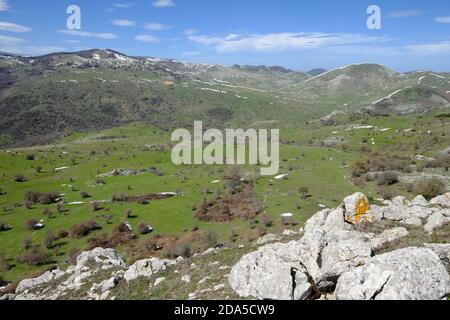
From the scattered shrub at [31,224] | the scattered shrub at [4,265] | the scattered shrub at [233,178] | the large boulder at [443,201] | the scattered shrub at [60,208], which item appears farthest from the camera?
the scattered shrub at [233,178]

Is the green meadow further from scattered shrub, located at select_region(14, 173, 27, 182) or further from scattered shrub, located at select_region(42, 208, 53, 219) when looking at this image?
scattered shrub, located at select_region(14, 173, 27, 182)

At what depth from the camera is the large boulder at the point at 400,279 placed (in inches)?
557

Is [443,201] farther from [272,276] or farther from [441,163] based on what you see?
[441,163]

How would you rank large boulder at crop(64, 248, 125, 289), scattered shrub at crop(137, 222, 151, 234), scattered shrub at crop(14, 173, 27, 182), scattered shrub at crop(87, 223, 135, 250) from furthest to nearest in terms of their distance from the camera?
scattered shrub at crop(14, 173, 27, 182)
scattered shrub at crop(137, 222, 151, 234)
scattered shrub at crop(87, 223, 135, 250)
large boulder at crop(64, 248, 125, 289)

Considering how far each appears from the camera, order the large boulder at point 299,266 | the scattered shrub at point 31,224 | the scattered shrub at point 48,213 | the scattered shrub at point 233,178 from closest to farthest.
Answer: the large boulder at point 299,266, the scattered shrub at point 31,224, the scattered shrub at point 48,213, the scattered shrub at point 233,178

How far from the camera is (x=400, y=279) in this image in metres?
14.4

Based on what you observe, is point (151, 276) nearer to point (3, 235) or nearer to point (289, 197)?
point (289, 197)

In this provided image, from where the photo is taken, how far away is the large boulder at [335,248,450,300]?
1416cm

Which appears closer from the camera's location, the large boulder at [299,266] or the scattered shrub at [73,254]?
the large boulder at [299,266]

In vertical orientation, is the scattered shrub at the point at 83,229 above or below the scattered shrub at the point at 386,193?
below

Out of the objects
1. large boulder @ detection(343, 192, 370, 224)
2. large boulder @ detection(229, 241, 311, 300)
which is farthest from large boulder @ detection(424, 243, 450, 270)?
large boulder @ detection(343, 192, 370, 224)

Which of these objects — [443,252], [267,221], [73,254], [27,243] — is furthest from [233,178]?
[443,252]

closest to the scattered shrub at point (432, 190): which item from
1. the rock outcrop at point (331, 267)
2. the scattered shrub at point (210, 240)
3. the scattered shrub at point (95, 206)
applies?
the rock outcrop at point (331, 267)

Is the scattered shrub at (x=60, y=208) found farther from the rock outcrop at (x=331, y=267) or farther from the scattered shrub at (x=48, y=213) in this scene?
the rock outcrop at (x=331, y=267)
